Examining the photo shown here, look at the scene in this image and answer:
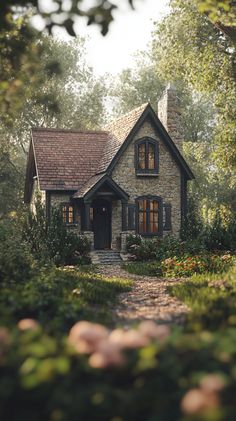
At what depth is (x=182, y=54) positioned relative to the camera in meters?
25.6

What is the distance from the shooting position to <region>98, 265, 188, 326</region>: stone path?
7442 mm

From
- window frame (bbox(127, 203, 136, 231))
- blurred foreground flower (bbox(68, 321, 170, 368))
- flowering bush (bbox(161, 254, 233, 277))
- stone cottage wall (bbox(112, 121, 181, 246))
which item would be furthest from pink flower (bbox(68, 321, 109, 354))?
Answer: window frame (bbox(127, 203, 136, 231))

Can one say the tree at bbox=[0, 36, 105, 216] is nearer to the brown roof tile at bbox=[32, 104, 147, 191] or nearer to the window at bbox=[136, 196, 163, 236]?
the brown roof tile at bbox=[32, 104, 147, 191]

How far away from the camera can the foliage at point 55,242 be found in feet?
57.5

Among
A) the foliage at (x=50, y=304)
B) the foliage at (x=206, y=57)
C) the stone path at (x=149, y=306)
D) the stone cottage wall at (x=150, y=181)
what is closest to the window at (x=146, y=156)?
the stone cottage wall at (x=150, y=181)

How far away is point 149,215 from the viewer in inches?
953

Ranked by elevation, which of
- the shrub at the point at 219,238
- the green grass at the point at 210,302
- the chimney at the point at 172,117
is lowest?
the green grass at the point at 210,302

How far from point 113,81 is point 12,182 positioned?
18390 millimetres

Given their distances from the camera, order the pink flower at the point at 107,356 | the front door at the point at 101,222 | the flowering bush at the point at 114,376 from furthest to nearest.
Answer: the front door at the point at 101,222, the pink flower at the point at 107,356, the flowering bush at the point at 114,376

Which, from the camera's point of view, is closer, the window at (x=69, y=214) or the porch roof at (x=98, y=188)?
the porch roof at (x=98, y=188)

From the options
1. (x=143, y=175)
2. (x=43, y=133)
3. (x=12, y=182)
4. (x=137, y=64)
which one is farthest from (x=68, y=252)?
(x=137, y=64)

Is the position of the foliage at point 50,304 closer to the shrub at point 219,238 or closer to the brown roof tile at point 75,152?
the shrub at point 219,238

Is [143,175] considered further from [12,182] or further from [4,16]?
[4,16]

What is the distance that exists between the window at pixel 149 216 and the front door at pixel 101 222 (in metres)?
1.69
